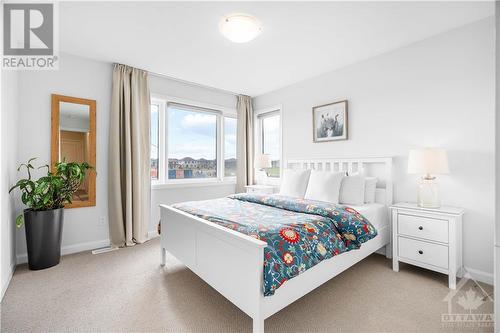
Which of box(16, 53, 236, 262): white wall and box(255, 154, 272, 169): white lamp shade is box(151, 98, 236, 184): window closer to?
box(16, 53, 236, 262): white wall

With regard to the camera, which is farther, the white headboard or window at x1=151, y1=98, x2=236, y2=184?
window at x1=151, y1=98, x2=236, y2=184

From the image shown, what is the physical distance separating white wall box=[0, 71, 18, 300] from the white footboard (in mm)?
1497

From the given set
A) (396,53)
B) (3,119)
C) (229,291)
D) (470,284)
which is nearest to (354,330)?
(229,291)

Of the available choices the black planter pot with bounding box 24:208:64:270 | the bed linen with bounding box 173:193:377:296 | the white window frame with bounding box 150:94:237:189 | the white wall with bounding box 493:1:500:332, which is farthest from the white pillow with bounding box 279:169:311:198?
the black planter pot with bounding box 24:208:64:270

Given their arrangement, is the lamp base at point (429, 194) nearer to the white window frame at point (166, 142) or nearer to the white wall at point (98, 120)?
the white window frame at point (166, 142)

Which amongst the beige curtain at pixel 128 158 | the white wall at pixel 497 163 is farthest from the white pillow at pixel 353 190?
the beige curtain at pixel 128 158

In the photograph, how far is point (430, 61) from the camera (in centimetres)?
267

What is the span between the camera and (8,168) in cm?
238

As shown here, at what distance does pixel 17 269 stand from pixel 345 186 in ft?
12.5

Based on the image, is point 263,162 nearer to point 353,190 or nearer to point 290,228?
point 353,190

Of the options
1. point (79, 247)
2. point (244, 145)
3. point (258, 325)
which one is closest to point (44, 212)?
point (79, 247)

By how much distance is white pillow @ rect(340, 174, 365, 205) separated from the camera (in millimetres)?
2831

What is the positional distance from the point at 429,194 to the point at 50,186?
403cm

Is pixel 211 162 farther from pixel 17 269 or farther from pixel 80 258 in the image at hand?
pixel 17 269
